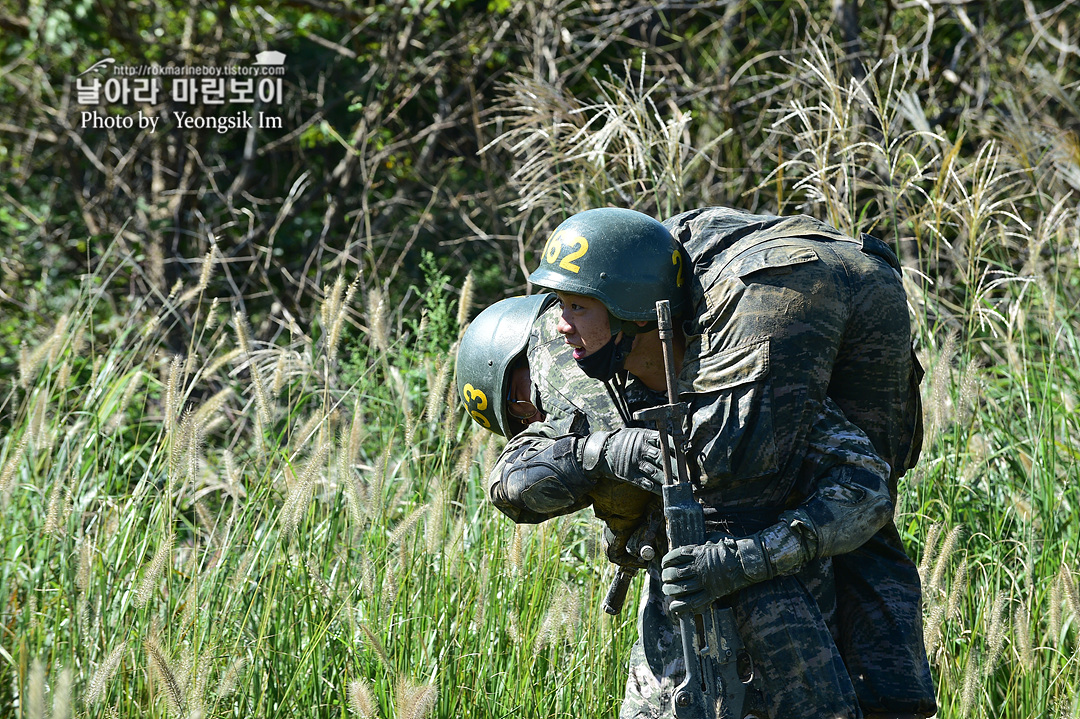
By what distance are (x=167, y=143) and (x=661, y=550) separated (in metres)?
6.30

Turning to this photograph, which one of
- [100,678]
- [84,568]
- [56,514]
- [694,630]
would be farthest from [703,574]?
[56,514]

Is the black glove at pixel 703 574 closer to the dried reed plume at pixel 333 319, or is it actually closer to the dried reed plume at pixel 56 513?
the dried reed plume at pixel 333 319

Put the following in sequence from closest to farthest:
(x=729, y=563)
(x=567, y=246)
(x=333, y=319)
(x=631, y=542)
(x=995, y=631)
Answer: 1. (x=729, y=563)
2. (x=567, y=246)
3. (x=631, y=542)
4. (x=995, y=631)
5. (x=333, y=319)

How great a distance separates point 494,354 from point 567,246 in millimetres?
639

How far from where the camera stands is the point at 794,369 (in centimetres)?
212

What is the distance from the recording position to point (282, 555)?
9.52 feet

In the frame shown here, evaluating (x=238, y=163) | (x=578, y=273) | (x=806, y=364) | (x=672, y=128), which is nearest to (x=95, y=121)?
(x=238, y=163)

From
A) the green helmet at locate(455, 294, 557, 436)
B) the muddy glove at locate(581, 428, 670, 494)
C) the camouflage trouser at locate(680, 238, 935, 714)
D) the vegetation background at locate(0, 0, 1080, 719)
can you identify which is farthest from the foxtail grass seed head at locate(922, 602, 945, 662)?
the green helmet at locate(455, 294, 557, 436)

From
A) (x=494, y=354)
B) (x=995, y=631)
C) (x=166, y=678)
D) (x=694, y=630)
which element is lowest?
(x=995, y=631)

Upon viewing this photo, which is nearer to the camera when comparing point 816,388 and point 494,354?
point 816,388

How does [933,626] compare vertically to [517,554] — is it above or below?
below

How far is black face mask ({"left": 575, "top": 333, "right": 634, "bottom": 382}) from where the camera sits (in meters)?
2.38

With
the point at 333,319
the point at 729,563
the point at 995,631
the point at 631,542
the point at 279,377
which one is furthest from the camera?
the point at 333,319

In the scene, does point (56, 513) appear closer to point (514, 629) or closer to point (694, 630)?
point (514, 629)
